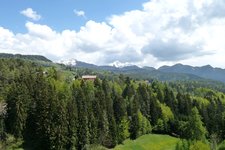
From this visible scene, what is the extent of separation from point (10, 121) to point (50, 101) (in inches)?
522

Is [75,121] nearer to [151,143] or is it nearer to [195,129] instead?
[151,143]

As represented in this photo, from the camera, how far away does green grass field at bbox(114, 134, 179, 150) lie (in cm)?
12038

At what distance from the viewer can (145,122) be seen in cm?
14038

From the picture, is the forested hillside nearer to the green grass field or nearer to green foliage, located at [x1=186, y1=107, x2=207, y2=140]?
green foliage, located at [x1=186, y1=107, x2=207, y2=140]

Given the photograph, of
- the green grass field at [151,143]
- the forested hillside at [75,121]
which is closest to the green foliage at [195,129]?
the forested hillside at [75,121]

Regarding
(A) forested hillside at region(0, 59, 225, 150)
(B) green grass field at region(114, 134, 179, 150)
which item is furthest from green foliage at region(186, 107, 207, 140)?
(B) green grass field at region(114, 134, 179, 150)

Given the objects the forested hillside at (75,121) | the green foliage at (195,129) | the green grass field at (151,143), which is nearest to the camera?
the forested hillside at (75,121)

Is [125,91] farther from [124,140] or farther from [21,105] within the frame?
[21,105]

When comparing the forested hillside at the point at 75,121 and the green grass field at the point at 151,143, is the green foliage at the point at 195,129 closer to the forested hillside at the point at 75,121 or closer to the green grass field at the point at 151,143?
the forested hillside at the point at 75,121

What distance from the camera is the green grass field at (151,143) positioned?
395ft

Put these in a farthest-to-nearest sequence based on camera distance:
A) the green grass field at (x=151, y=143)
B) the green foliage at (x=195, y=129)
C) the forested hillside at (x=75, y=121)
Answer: the green grass field at (x=151, y=143) → the green foliage at (x=195, y=129) → the forested hillside at (x=75, y=121)

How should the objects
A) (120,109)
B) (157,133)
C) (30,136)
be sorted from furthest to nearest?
(157,133) → (120,109) → (30,136)

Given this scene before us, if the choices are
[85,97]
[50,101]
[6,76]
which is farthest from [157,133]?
[6,76]

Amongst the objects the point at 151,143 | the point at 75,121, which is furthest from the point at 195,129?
the point at 75,121
